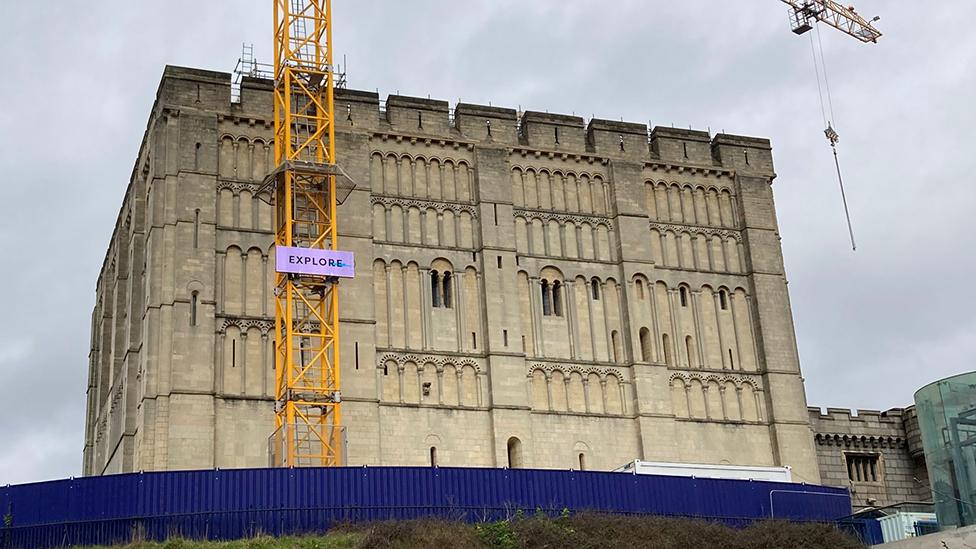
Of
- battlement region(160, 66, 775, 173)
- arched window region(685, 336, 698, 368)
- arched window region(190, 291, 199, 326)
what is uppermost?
battlement region(160, 66, 775, 173)

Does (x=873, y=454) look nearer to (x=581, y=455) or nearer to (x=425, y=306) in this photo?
(x=581, y=455)

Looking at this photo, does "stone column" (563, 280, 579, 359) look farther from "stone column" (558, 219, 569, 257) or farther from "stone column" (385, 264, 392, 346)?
"stone column" (385, 264, 392, 346)

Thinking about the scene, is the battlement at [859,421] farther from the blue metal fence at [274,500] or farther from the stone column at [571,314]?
the blue metal fence at [274,500]

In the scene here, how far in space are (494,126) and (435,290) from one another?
8383 millimetres

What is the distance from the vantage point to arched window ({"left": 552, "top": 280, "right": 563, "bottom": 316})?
63219mm

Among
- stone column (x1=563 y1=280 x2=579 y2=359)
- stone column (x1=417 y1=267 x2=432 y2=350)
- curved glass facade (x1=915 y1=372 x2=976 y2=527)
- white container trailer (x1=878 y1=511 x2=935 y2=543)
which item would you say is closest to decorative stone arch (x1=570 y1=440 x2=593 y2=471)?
stone column (x1=563 y1=280 x2=579 y2=359)

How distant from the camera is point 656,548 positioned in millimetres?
46875

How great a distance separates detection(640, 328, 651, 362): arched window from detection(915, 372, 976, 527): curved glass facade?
61.0 ft

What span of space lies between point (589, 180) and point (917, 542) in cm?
2596

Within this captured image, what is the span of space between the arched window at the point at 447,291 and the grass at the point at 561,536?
15131mm

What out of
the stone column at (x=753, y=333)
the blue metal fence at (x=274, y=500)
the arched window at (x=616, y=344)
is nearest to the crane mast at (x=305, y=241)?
the blue metal fence at (x=274, y=500)

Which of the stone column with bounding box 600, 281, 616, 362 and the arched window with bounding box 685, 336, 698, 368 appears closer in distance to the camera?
the stone column with bounding box 600, 281, 616, 362

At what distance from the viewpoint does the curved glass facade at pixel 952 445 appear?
4422 centimetres

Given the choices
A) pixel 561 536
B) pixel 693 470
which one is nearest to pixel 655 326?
pixel 693 470
